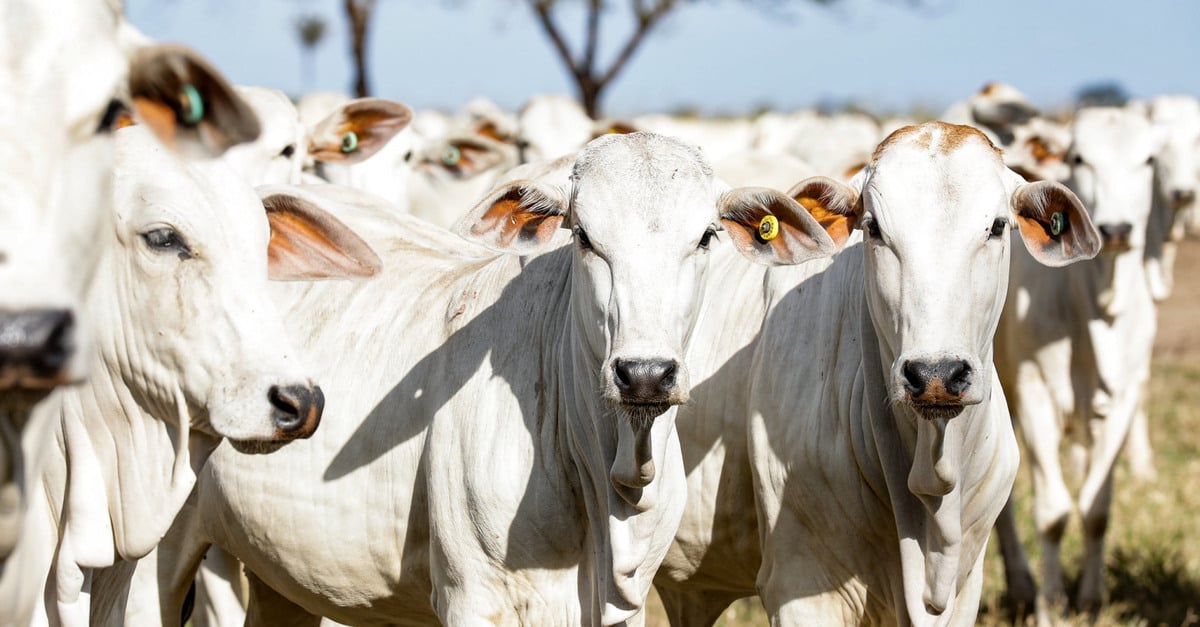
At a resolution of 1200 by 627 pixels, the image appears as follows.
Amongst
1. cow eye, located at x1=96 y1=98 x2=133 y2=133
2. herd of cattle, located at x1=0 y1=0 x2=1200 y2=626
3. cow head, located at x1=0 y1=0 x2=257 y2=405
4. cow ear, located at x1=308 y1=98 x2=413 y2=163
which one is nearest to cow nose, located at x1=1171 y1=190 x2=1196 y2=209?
herd of cattle, located at x1=0 y1=0 x2=1200 y2=626

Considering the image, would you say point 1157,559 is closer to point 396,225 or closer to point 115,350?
point 396,225

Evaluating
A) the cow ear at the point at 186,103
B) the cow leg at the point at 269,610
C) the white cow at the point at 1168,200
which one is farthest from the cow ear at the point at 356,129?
the cow ear at the point at 186,103

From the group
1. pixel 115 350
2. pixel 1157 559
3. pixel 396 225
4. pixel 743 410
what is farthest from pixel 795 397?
pixel 1157 559

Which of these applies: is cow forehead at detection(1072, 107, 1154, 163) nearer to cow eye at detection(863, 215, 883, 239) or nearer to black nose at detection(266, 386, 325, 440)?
cow eye at detection(863, 215, 883, 239)

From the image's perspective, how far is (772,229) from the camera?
4.17 metres

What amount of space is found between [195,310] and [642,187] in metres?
1.14

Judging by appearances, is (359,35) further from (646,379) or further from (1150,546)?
(646,379)

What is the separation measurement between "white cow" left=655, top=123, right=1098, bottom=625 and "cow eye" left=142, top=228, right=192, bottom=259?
5.85 feet

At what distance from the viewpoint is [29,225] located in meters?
2.26

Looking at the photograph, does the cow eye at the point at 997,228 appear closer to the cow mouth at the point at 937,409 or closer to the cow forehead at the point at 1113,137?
the cow mouth at the point at 937,409

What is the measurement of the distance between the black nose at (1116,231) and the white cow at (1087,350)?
9 cm

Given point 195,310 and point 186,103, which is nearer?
point 186,103

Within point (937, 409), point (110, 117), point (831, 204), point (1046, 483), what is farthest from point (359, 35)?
point (110, 117)

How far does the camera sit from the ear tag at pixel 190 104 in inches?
104
